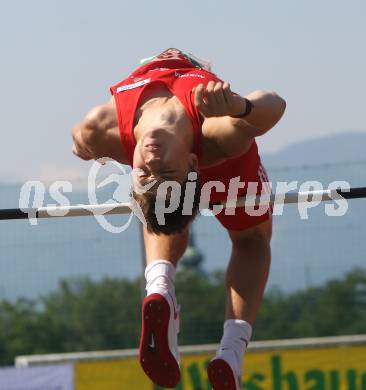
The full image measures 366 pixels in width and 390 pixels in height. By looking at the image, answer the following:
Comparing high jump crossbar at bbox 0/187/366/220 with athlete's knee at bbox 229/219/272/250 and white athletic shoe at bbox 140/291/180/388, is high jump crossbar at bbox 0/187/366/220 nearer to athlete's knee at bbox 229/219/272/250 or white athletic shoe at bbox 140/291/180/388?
athlete's knee at bbox 229/219/272/250

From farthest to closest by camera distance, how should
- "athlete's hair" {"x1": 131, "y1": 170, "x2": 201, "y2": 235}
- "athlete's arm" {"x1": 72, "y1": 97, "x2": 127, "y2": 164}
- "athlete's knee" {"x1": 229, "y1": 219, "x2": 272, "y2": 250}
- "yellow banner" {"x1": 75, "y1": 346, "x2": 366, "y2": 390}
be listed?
"yellow banner" {"x1": 75, "y1": 346, "x2": 366, "y2": 390}
"athlete's knee" {"x1": 229, "y1": 219, "x2": 272, "y2": 250}
"athlete's arm" {"x1": 72, "y1": 97, "x2": 127, "y2": 164}
"athlete's hair" {"x1": 131, "y1": 170, "x2": 201, "y2": 235}

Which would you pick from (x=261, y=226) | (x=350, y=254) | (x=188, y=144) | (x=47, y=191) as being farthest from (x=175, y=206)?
(x=350, y=254)

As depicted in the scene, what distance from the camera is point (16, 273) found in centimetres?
1138

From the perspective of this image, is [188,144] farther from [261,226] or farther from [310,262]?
[310,262]

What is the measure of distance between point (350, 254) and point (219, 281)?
49.9 inches

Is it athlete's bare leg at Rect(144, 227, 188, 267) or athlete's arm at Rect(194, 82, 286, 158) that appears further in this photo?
athlete's bare leg at Rect(144, 227, 188, 267)

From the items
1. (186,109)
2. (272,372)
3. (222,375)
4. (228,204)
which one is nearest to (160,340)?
(222,375)

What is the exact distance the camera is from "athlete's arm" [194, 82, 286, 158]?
6.29 metres

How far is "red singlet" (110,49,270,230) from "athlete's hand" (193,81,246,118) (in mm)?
188

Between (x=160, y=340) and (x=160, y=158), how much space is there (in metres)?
0.76

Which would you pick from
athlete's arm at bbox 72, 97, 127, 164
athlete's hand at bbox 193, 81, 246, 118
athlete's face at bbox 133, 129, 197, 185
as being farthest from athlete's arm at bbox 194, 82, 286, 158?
athlete's arm at bbox 72, 97, 127, 164

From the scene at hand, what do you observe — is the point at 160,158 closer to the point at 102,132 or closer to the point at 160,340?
the point at 102,132

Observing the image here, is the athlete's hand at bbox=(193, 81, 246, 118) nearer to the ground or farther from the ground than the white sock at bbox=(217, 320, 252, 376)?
farther from the ground

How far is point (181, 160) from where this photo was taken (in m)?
6.39
